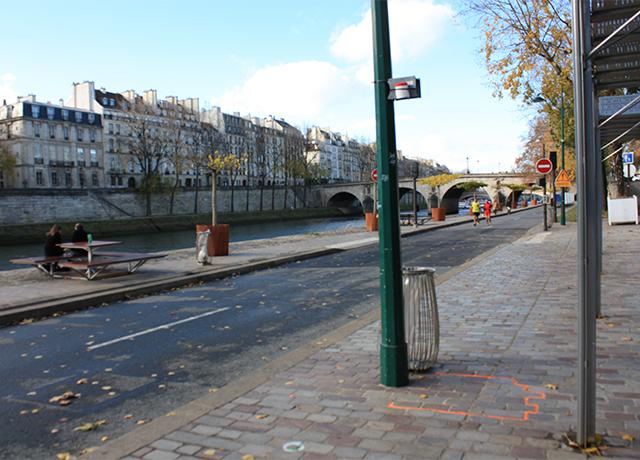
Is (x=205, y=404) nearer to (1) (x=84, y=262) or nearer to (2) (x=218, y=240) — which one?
(1) (x=84, y=262)

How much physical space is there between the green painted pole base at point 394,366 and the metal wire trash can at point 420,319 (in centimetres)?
37

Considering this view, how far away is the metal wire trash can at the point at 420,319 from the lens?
5152 mm

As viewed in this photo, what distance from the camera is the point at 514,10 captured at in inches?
826

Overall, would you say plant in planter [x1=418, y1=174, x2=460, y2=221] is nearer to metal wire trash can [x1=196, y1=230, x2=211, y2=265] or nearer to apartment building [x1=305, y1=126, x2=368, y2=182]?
metal wire trash can [x1=196, y1=230, x2=211, y2=265]

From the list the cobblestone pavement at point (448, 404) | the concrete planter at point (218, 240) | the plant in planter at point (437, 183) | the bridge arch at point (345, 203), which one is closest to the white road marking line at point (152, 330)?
the cobblestone pavement at point (448, 404)

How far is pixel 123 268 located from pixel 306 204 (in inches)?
3350

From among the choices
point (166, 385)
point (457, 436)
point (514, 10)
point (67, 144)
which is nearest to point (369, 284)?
point (166, 385)

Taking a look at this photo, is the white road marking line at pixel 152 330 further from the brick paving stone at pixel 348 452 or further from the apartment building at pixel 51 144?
the apartment building at pixel 51 144

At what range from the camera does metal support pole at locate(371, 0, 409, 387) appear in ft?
15.4

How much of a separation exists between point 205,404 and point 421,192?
304 feet

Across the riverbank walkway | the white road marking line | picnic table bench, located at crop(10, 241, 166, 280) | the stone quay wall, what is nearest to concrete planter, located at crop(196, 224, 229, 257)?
the riverbank walkway

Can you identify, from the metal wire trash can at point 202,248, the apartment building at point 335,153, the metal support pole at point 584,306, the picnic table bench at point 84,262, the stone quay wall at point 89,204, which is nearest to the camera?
the metal support pole at point 584,306

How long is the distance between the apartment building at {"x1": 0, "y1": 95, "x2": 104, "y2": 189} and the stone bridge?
37758 millimetres

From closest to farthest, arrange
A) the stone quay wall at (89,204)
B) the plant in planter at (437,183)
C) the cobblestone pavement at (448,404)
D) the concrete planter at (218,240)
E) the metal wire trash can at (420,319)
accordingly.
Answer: the cobblestone pavement at (448,404), the metal wire trash can at (420,319), the concrete planter at (218,240), the plant in planter at (437,183), the stone quay wall at (89,204)
